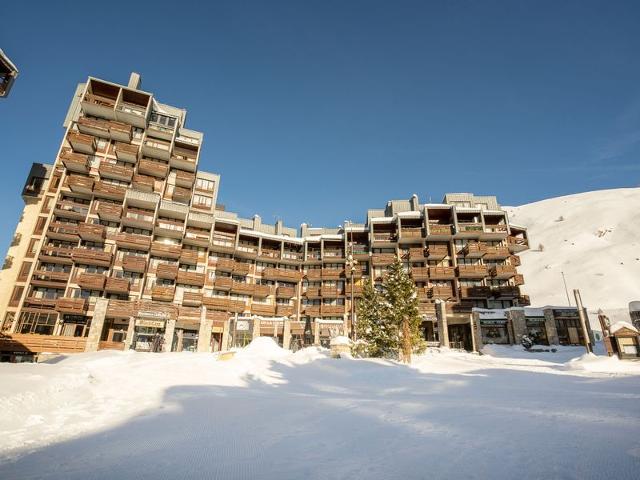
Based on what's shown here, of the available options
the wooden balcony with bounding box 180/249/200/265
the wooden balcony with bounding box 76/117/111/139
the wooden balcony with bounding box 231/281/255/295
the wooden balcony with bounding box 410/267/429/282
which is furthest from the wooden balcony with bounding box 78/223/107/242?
the wooden balcony with bounding box 410/267/429/282

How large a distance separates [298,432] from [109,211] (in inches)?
1636

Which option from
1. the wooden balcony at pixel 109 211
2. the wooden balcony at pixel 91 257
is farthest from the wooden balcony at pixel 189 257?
the wooden balcony at pixel 109 211

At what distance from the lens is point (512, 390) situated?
1038cm

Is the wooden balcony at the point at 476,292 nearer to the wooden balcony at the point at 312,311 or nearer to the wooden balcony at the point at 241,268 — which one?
the wooden balcony at the point at 312,311

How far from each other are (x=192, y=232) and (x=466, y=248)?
37152mm

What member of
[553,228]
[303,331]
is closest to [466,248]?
[303,331]

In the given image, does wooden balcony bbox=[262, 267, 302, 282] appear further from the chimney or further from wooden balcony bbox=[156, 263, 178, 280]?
the chimney

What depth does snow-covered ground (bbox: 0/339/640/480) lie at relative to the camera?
424 centimetres

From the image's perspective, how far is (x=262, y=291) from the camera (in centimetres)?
4684

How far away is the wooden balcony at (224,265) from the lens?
4459cm

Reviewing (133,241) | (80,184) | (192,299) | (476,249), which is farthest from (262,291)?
(476,249)

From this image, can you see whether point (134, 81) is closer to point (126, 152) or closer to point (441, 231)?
point (126, 152)

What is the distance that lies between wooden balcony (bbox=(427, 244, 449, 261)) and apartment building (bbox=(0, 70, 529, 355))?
0.17m

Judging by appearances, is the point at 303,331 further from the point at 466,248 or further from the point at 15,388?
the point at 15,388
